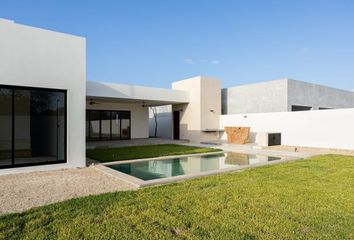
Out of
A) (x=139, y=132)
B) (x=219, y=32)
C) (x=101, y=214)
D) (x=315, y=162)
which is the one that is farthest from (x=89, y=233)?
(x=139, y=132)

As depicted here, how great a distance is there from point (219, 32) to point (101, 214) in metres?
14.9

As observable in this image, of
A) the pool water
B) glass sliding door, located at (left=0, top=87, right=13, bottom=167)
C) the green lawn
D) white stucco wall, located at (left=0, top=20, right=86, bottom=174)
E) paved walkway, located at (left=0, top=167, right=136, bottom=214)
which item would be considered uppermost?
white stucco wall, located at (left=0, top=20, right=86, bottom=174)

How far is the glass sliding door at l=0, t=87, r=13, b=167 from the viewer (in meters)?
7.03

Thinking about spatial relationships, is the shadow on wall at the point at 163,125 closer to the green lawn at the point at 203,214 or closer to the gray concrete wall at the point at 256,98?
the gray concrete wall at the point at 256,98

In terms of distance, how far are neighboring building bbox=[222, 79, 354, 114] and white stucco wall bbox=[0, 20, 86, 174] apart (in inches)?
559

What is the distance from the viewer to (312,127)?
45.4 ft

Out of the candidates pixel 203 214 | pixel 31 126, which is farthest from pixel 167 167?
pixel 31 126

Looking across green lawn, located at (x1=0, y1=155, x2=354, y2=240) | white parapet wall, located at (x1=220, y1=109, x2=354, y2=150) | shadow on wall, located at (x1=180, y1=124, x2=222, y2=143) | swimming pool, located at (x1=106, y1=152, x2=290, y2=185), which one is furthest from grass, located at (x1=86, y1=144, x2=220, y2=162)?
white parapet wall, located at (x1=220, y1=109, x2=354, y2=150)

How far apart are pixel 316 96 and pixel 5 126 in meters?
20.9

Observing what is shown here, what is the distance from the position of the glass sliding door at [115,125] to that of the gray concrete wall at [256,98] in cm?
908

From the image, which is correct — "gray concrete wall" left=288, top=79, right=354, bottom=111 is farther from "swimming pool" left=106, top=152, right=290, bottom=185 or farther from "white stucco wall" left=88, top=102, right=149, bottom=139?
"white stucco wall" left=88, top=102, right=149, bottom=139

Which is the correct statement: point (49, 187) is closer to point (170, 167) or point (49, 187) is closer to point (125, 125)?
point (170, 167)

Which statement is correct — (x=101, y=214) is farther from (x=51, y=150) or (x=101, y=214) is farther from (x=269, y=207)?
(x=51, y=150)

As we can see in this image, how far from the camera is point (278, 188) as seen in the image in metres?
5.30
